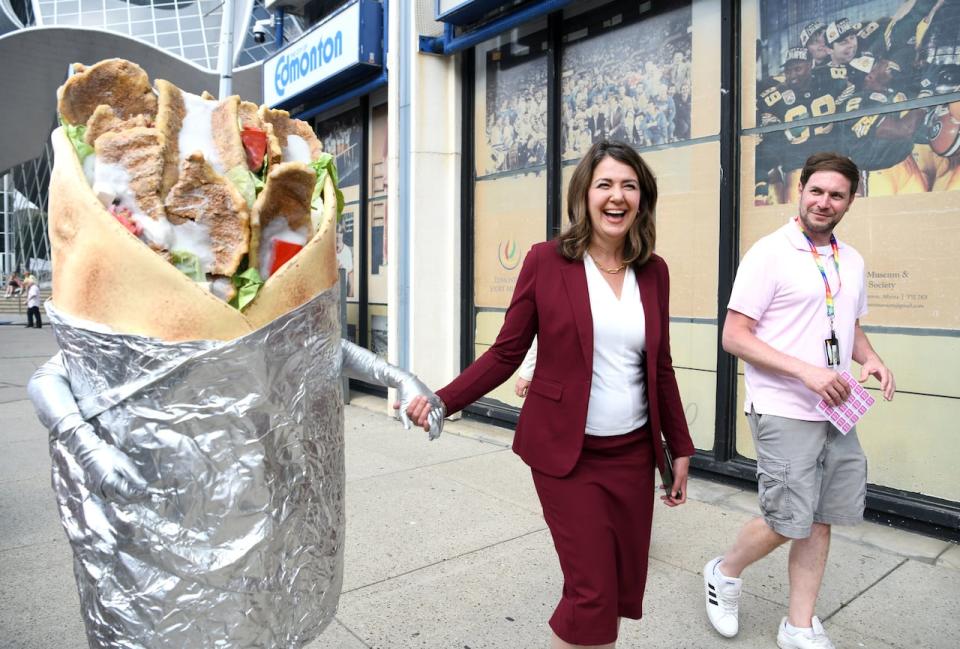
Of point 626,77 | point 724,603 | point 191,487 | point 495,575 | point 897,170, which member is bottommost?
point 495,575

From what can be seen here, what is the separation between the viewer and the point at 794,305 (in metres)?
2.76

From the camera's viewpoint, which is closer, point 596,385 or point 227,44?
point 596,385

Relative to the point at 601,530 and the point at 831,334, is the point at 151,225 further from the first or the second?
the point at 831,334

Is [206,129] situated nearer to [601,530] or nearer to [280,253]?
[280,253]

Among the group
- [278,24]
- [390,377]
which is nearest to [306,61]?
[278,24]

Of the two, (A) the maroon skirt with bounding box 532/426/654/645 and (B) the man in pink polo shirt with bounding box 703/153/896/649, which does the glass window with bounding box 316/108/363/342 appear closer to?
(B) the man in pink polo shirt with bounding box 703/153/896/649

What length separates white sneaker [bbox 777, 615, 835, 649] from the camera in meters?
2.86

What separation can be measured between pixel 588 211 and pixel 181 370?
138cm

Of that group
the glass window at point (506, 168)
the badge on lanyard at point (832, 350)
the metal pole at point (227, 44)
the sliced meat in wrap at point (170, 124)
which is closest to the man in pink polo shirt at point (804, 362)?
the badge on lanyard at point (832, 350)

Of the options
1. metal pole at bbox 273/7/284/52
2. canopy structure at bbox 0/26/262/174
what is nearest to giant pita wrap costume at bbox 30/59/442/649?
metal pole at bbox 273/7/284/52

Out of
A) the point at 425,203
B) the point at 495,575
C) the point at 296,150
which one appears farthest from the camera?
the point at 425,203

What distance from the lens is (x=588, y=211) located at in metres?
2.39

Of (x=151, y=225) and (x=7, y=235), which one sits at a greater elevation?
(x=7, y=235)

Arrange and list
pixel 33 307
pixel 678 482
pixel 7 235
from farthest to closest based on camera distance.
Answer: pixel 7 235, pixel 33 307, pixel 678 482
